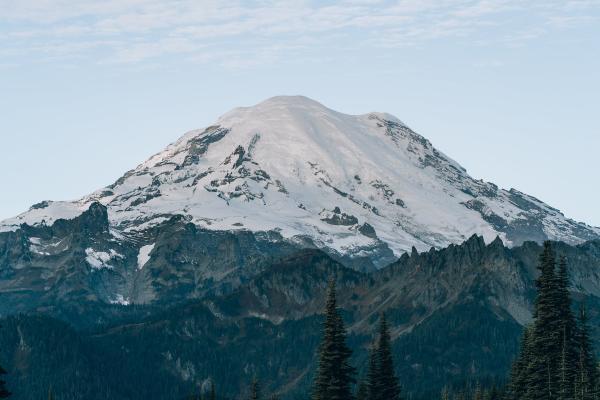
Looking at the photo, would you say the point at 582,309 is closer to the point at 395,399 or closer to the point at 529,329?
the point at 529,329

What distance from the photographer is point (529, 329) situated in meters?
134

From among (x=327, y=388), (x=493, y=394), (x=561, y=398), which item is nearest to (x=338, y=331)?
(x=327, y=388)

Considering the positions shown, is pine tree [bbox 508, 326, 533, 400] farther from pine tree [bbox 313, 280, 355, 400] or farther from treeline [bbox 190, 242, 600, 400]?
pine tree [bbox 313, 280, 355, 400]

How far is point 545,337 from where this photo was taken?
127938 millimetres

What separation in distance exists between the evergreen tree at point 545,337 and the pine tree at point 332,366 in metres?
16.9

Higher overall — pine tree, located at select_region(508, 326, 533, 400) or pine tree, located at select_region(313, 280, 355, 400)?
pine tree, located at select_region(508, 326, 533, 400)

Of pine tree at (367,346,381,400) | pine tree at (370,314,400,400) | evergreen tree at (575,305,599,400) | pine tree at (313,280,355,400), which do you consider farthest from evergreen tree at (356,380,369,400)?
evergreen tree at (575,305,599,400)

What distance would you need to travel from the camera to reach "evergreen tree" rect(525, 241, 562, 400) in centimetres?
12700

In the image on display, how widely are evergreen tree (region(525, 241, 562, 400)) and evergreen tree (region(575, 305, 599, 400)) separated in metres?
1.71

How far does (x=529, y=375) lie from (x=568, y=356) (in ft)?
13.7

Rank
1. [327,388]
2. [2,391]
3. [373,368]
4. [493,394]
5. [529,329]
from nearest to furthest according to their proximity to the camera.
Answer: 1. [2,391]
2. [327,388]
3. [373,368]
4. [529,329]
5. [493,394]

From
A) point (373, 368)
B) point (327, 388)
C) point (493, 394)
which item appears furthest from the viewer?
point (493, 394)

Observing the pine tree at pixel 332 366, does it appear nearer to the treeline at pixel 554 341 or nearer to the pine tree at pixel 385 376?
the pine tree at pixel 385 376

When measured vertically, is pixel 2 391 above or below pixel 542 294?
below
